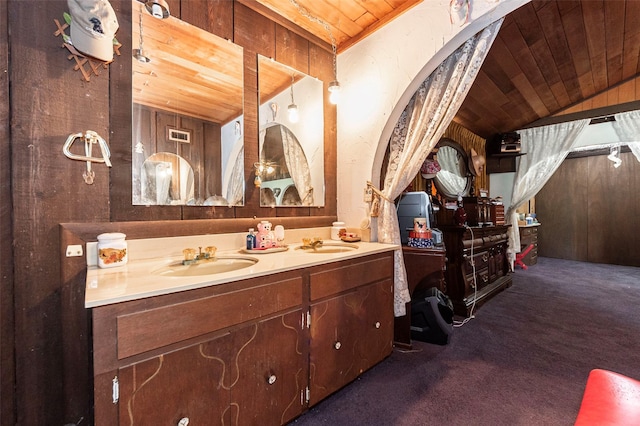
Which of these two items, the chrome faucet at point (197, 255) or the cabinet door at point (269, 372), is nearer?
the cabinet door at point (269, 372)

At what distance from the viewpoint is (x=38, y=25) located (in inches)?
45.8

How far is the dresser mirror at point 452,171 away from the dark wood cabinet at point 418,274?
1.58 m

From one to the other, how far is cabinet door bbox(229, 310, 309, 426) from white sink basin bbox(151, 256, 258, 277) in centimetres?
39

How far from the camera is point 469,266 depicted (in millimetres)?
3020

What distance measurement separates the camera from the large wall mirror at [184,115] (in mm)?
1448

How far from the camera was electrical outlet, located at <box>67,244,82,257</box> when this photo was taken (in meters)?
1.20

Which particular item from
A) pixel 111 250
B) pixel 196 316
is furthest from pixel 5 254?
pixel 196 316

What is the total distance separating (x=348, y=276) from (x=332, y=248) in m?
0.44

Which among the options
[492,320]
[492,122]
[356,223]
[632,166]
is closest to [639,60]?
[492,122]

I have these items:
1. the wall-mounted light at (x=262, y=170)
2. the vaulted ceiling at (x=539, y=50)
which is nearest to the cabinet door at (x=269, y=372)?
the wall-mounted light at (x=262, y=170)

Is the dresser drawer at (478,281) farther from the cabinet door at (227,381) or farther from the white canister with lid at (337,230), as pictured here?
the cabinet door at (227,381)

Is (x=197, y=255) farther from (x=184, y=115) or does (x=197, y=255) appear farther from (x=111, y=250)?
(x=184, y=115)

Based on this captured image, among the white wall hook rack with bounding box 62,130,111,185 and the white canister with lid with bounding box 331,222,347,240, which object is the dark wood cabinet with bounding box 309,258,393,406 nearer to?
the white canister with lid with bounding box 331,222,347,240

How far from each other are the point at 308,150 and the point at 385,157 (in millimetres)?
698
